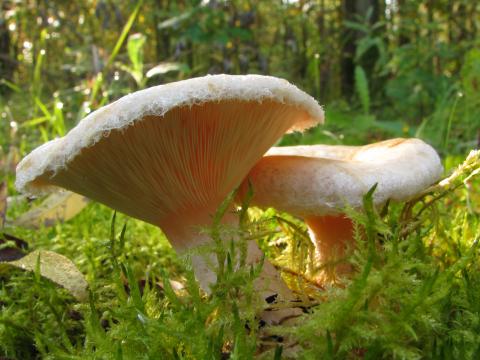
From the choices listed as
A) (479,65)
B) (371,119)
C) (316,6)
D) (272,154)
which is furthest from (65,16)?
(272,154)

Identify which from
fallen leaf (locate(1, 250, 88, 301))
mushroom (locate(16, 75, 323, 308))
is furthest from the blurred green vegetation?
mushroom (locate(16, 75, 323, 308))

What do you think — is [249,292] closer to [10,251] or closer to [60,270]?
[60,270]

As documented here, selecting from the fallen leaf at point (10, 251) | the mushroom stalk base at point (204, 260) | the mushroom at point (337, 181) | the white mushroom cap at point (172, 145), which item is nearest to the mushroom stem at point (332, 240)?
the mushroom at point (337, 181)

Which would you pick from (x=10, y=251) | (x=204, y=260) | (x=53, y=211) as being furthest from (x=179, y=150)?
(x=53, y=211)

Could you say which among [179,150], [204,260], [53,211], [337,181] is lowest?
[53,211]

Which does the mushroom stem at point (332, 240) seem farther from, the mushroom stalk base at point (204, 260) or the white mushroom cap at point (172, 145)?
the white mushroom cap at point (172, 145)

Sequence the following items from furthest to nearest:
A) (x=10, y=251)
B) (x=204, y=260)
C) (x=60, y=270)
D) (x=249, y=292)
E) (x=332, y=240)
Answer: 1. (x=10, y=251)
2. (x=332, y=240)
3. (x=60, y=270)
4. (x=204, y=260)
5. (x=249, y=292)
